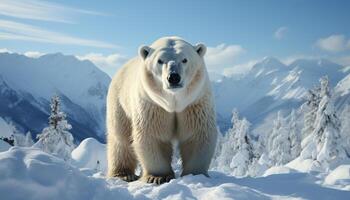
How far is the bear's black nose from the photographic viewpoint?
6723 mm

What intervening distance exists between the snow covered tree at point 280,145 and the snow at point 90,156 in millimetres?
17488

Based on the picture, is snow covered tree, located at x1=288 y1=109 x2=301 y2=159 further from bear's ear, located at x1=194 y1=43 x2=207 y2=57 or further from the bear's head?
the bear's head

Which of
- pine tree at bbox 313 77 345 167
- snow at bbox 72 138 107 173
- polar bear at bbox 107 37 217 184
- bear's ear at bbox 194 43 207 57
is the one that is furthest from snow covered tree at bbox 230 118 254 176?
bear's ear at bbox 194 43 207 57

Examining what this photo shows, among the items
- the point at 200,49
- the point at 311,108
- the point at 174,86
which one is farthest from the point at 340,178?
the point at 311,108

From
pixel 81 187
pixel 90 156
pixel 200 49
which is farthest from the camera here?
pixel 90 156

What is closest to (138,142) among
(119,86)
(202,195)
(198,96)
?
(198,96)

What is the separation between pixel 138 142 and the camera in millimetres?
7688

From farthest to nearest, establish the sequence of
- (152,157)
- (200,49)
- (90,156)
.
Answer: (90,156)
(200,49)
(152,157)

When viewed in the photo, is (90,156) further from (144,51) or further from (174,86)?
(174,86)

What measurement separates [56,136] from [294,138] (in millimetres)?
23571

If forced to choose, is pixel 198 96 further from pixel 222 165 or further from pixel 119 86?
pixel 222 165

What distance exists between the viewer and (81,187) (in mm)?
4711

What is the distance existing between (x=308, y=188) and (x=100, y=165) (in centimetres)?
2426

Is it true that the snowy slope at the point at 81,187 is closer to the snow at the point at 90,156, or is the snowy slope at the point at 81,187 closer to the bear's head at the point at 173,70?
the bear's head at the point at 173,70
